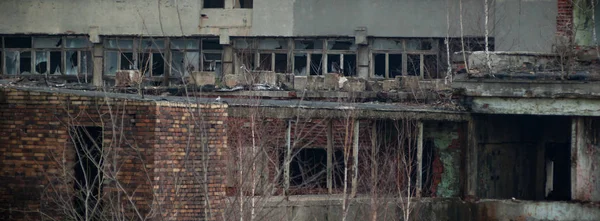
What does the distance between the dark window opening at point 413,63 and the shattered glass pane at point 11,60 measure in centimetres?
1352

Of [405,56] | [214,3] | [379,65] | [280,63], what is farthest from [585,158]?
[214,3]

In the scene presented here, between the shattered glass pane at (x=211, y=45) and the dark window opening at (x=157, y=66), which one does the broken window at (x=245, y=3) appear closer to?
the shattered glass pane at (x=211, y=45)

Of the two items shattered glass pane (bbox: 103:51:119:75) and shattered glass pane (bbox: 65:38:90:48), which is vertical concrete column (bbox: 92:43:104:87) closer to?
shattered glass pane (bbox: 103:51:119:75)

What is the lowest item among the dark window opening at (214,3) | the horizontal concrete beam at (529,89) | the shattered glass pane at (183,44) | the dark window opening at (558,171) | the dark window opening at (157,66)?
the dark window opening at (558,171)

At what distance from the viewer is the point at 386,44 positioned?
1604 inches

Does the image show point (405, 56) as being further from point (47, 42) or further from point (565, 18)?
point (47, 42)

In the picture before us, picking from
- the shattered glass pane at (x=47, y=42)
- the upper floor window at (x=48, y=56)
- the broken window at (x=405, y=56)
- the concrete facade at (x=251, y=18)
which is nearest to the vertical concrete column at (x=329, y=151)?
the concrete facade at (x=251, y=18)

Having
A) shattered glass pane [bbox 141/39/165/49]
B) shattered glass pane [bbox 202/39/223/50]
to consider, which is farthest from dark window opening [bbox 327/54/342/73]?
shattered glass pane [bbox 141/39/165/49]

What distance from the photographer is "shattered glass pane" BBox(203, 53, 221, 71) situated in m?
41.4

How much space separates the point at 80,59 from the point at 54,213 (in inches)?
1019

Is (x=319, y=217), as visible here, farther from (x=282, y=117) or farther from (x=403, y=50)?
(x=403, y=50)

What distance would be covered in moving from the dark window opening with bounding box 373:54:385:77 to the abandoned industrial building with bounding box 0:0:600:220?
47mm

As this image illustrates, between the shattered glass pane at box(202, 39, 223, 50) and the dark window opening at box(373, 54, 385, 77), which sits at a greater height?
the shattered glass pane at box(202, 39, 223, 50)

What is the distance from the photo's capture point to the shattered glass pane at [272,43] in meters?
41.0
